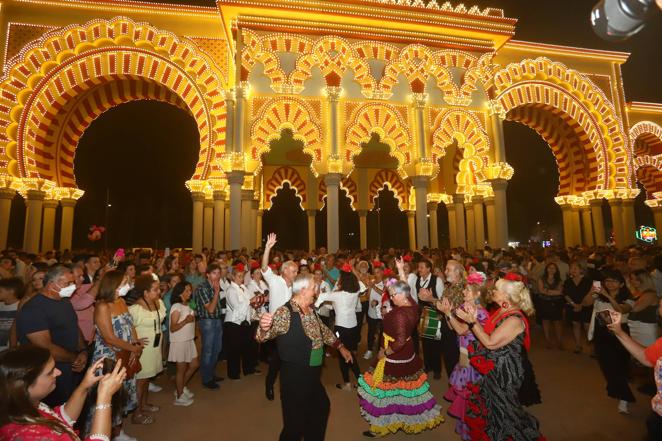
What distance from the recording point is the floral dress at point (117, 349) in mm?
3504

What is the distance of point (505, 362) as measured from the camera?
320cm

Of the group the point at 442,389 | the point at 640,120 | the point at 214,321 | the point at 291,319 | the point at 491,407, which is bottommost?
the point at 442,389

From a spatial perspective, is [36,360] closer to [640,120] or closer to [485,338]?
[485,338]

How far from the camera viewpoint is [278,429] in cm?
402

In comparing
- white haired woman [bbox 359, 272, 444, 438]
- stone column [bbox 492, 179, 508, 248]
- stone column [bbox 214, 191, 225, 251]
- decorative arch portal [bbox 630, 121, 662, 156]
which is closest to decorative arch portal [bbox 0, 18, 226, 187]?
stone column [bbox 214, 191, 225, 251]

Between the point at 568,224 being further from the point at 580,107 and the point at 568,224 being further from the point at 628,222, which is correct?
the point at 580,107

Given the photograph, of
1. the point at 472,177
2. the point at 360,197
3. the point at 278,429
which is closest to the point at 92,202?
the point at 360,197

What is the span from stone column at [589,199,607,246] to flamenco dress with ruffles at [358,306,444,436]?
17.2 meters

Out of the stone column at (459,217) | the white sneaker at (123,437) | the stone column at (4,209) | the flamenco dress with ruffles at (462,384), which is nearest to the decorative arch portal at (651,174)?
the stone column at (459,217)

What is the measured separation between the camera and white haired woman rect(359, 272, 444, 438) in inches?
149

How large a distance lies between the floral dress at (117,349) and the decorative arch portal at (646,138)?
73.4ft

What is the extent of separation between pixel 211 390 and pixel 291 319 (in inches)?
117

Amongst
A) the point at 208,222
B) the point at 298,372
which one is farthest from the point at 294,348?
the point at 208,222

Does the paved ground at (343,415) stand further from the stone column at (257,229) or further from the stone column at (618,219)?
the stone column at (618,219)
